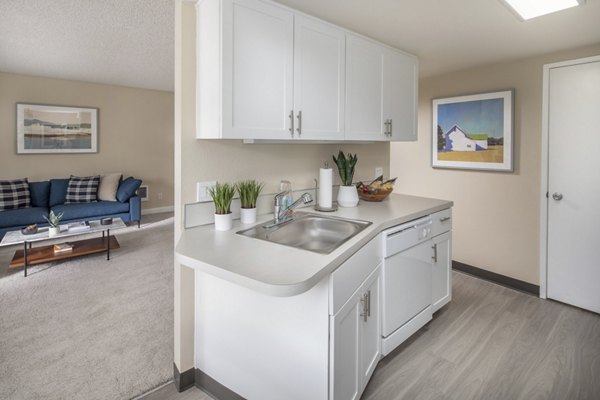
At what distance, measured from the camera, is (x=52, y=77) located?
17.3ft

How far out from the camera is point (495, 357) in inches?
86.0

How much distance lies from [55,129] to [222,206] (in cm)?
512

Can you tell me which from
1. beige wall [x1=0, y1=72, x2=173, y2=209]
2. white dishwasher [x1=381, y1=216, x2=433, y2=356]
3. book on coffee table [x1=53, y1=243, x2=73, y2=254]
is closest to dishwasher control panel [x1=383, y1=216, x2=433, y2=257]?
white dishwasher [x1=381, y1=216, x2=433, y2=356]

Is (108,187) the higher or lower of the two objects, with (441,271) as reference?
higher

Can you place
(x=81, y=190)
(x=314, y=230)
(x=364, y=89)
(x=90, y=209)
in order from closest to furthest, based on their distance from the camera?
(x=314, y=230)
(x=364, y=89)
(x=90, y=209)
(x=81, y=190)

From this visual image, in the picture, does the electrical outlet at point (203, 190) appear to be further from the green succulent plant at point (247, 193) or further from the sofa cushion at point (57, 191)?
the sofa cushion at point (57, 191)

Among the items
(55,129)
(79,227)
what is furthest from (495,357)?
(55,129)

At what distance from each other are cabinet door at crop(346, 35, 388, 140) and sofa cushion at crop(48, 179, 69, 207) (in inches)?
190

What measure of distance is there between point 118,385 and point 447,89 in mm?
3780

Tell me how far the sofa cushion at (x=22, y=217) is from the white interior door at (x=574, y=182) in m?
5.95

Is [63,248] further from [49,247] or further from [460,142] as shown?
[460,142]

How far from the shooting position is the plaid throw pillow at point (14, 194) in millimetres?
4605

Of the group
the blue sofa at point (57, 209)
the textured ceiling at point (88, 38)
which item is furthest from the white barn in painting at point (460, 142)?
the blue sofa at point (57, 209)

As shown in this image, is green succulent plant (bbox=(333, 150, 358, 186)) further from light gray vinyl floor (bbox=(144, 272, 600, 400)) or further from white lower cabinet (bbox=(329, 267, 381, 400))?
light gray vinyl floor (bbox=(144, 272, 600, 400))
